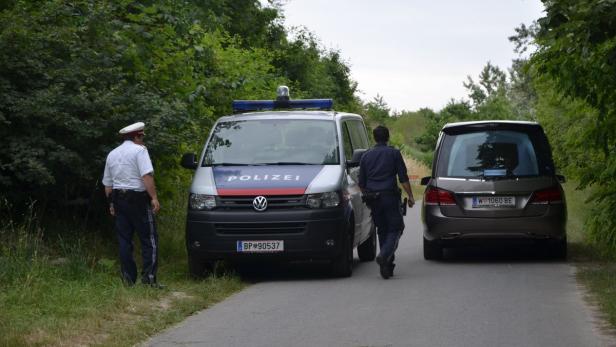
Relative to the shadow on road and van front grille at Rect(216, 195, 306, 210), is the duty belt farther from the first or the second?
the shadow on road

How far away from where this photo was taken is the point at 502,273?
14344 mm

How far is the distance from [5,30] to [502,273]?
638 cm

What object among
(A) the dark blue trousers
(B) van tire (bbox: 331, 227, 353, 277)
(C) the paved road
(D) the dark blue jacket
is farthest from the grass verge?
(B) van tire (bbox: 331, 227, 353, 277)

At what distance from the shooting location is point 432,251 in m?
16.4

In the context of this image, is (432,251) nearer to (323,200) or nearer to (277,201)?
(323,200)

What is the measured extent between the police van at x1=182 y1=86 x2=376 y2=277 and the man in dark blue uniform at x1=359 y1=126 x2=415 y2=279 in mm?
227

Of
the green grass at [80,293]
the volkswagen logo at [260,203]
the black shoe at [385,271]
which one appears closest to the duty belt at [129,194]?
the green grass at [80,293]

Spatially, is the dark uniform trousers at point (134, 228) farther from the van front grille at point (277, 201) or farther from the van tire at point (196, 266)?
the van front grille at point (277, 201)

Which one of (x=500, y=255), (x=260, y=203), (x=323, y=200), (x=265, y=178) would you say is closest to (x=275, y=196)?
(x=260, y=203)

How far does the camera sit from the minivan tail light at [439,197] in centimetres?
1561

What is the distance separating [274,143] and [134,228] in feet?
8.66

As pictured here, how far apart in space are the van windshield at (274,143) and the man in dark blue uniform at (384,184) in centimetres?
46

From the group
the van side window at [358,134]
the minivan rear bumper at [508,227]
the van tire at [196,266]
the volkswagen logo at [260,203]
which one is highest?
the van side window at [358,134]

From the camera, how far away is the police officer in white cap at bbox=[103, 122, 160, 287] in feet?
41.3
